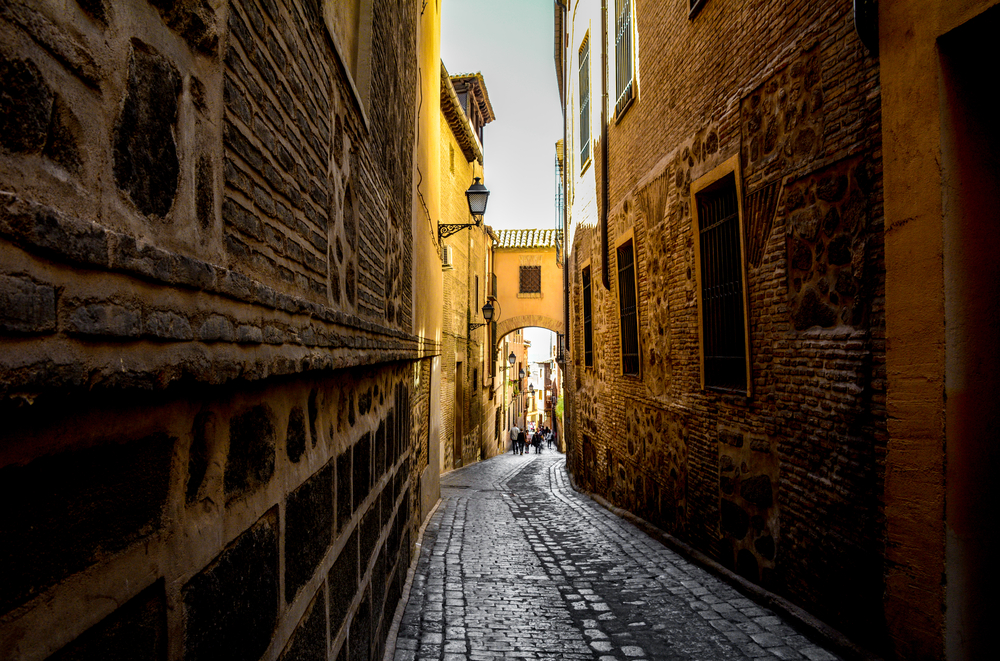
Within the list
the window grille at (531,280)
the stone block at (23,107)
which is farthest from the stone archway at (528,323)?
the stone block at (23,107)

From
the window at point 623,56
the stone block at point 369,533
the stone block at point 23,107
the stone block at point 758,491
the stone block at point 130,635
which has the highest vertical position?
the window at point 623,56

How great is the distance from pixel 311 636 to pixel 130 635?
1.19m

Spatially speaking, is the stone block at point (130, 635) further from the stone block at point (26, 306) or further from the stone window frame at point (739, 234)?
the stone window frame at point (739, 234)

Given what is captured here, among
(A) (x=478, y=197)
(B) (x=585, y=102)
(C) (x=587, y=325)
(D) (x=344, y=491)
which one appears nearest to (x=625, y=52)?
(A) (x=478, y=197)

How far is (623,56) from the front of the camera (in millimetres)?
9211

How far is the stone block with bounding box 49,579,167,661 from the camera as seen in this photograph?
900mm

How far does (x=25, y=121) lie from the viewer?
2.68 feet

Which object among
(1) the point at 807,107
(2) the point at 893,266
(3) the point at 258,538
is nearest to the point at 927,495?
(2) the point at 893,266

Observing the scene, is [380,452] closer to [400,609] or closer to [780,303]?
[400,609]

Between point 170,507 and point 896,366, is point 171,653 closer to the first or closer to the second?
point 170,507

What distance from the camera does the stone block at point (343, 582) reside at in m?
2.46

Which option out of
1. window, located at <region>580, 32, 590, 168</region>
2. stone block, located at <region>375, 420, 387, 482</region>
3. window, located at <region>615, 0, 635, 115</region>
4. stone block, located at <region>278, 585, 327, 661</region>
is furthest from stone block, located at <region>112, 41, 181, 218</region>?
window, located at <region>580, 32, 590, 168</region>

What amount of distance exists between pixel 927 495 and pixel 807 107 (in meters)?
2.64

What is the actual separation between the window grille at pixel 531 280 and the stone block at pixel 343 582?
78.5ft
